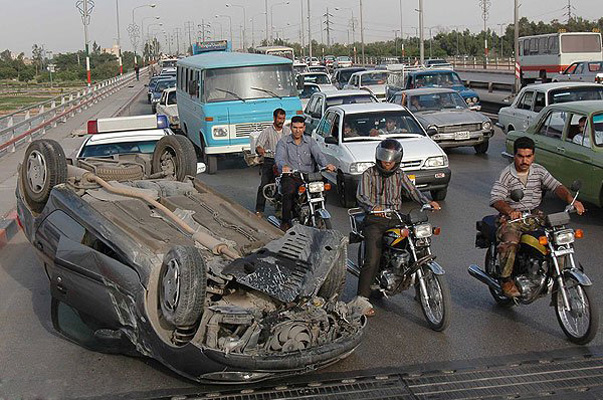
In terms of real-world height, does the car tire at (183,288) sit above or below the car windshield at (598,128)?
below

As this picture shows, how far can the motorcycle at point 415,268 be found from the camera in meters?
6.93

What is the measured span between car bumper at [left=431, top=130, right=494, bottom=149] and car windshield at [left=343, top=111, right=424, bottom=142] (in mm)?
4350

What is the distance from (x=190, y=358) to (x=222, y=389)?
1.47 ft

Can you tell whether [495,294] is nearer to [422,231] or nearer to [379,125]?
[422,231]

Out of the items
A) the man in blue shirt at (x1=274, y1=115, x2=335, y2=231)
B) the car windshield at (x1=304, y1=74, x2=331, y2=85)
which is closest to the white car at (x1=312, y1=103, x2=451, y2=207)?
the man in blue shirt at (x1=274, y1=115, x2=335, y2=231)

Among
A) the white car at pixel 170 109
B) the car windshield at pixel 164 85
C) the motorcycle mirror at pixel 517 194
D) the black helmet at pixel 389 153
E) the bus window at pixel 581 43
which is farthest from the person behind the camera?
the bus window at pixel 581 43

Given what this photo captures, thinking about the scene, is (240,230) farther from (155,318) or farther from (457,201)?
(457,201)

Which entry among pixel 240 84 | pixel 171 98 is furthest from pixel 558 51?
pixel 240 84

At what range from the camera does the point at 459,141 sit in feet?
62.0

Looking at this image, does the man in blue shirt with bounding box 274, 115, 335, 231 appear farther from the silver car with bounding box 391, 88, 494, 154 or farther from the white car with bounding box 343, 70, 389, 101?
the white car with bounding box 343, 70, 389, 101

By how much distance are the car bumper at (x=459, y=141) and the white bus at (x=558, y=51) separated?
2333cm

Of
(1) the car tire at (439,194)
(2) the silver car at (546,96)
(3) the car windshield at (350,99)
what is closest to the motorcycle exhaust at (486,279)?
(1) the car tire at (439,194)

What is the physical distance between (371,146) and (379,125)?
2.56 feet

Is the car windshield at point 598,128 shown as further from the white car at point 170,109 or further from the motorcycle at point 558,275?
the white car at point 170,109
